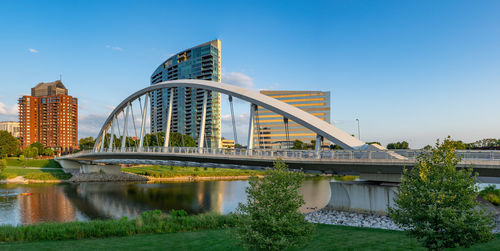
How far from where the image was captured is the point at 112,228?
1950cm

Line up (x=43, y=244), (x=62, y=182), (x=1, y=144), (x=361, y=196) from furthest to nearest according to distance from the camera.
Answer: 1. (x=1, y=144)
2. (x=62, y=182)
3. (x=361, y=196)
4. (x=43, y=244)

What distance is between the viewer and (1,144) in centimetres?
9981

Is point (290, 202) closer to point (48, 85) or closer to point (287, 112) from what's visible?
point (287, 112)

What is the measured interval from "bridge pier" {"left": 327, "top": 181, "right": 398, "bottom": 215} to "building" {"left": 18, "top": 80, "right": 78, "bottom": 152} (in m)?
184

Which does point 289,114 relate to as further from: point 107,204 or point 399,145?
point 399,145

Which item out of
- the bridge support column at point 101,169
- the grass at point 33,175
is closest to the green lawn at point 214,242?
the grass at point 33,175

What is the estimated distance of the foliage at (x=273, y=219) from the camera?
1004 cm

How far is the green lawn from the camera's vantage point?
13391 millimetres

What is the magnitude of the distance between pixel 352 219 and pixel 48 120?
7702 inches

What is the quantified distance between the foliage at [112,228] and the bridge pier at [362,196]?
354 inches

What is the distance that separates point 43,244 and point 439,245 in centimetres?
1733

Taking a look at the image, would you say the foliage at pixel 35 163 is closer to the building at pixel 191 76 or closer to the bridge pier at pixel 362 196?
the building at pixel 191 76

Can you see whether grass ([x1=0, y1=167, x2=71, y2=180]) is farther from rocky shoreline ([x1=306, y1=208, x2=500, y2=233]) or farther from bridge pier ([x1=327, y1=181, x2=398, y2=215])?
bridge pier ([x1=327, y1=181, x2=398, y2=215])

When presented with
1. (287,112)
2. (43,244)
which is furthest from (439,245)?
(287,112)
